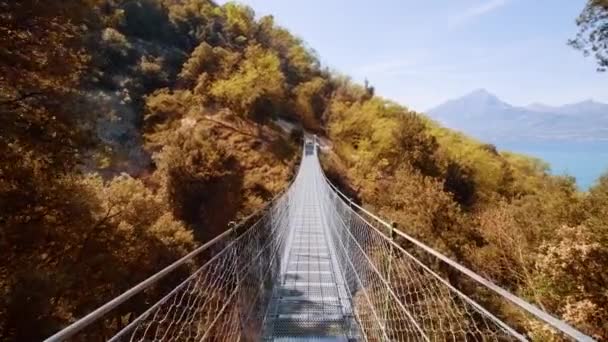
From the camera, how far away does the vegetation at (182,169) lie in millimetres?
4902

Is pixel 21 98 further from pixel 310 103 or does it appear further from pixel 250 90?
pixel 310 103

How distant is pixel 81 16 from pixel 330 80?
2990cm

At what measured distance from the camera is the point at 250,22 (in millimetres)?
32594

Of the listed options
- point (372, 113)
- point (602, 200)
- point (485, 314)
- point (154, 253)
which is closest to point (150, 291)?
point (154, 253)

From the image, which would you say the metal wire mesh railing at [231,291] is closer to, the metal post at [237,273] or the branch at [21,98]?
the metal post at [237,273]

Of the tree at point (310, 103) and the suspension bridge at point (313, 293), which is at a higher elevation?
the tree at point (310, 103)

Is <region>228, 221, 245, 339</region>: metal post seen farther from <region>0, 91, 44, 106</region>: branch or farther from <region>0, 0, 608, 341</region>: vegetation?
<region>0, 91, 44, 106</region>: branch

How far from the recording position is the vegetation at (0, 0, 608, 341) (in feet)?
16.1

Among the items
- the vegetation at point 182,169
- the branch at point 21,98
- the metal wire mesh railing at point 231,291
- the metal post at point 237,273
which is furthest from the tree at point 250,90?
the metal post at point 237,273

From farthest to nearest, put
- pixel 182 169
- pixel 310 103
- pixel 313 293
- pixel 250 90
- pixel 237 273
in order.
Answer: pixel 310 103 → pixel 250 90 → pixel 182 169 → pixel 313 293 → pixel 237 273

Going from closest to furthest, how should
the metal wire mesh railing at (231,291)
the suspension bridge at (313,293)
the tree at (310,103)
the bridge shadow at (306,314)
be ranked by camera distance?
the metal wire mesh railing at (231,291) → the suspension bridge at (313,293) → the bridge shadow at (306,314) → the tree at (310,103)

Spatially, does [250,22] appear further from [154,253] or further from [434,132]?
[154,253]

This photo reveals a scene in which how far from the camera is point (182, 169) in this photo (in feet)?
41.1

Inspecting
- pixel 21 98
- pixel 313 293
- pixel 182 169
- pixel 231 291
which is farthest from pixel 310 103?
pixel 231 291
